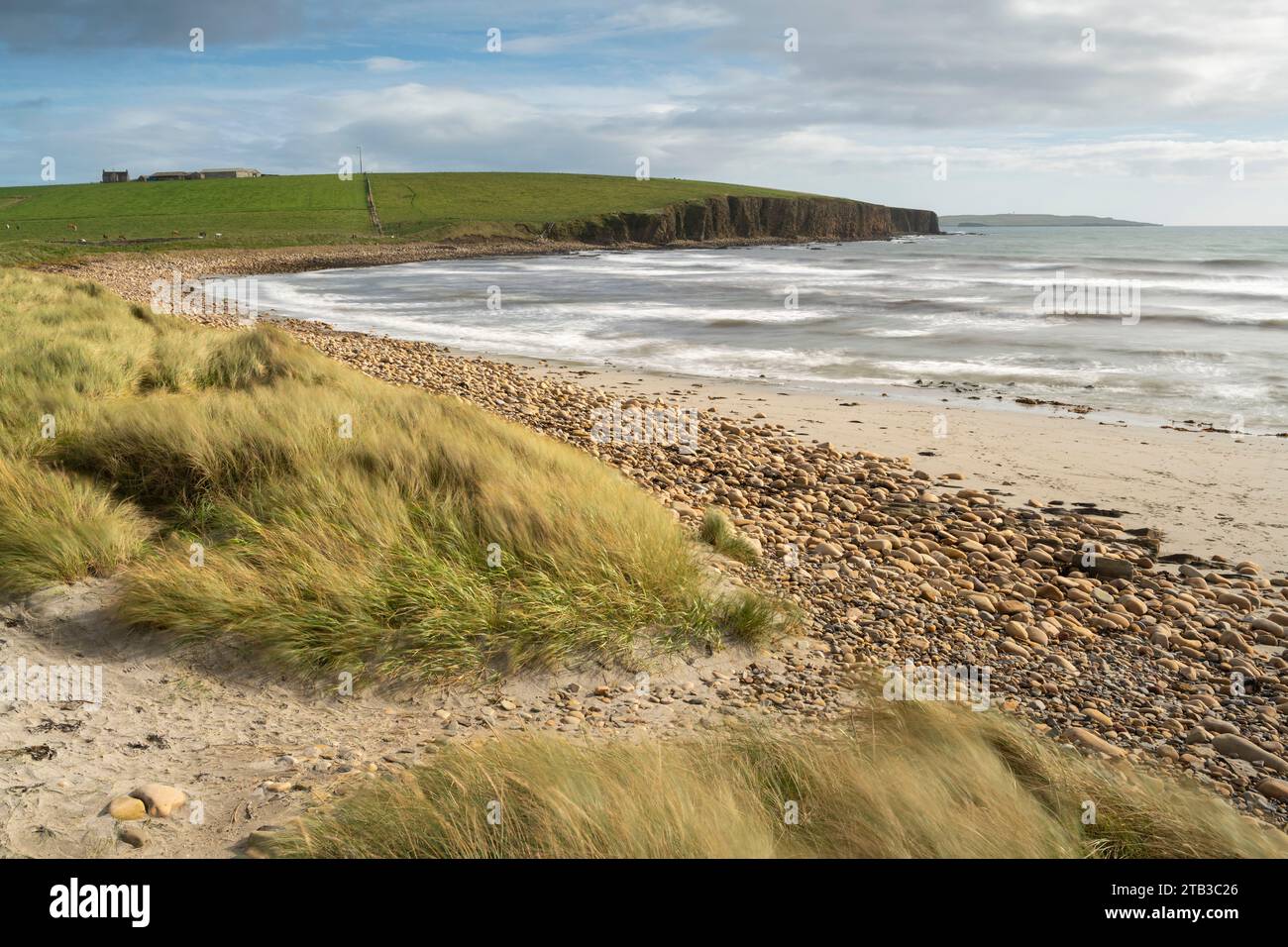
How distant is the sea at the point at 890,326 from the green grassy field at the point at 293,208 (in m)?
24.3

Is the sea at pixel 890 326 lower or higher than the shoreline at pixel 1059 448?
higher

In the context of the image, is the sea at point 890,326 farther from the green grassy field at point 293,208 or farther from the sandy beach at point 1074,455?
the green grassy field at point 293,208

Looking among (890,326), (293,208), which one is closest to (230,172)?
(293,208)

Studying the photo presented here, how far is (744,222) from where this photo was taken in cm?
11056

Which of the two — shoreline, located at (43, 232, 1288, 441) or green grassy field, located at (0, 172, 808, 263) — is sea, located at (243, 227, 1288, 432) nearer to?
shoreline, located at (43, 232, 1288, 441)

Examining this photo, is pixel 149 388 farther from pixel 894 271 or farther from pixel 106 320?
A: pixel 894 271

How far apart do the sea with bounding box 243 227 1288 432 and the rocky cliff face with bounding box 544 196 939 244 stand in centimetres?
4108

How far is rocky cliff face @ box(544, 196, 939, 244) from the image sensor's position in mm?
92750

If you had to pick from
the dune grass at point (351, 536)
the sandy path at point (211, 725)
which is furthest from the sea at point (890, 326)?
the sandy path at point (211, 725)

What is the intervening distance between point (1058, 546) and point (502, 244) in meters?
76.3

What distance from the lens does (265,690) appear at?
4.27 m

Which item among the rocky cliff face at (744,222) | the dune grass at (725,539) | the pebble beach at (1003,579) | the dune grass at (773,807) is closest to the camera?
the dune grass at (773,807)

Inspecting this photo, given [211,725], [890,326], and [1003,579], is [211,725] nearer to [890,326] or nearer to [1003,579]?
[1003,579]

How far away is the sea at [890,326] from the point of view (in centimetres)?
1655
